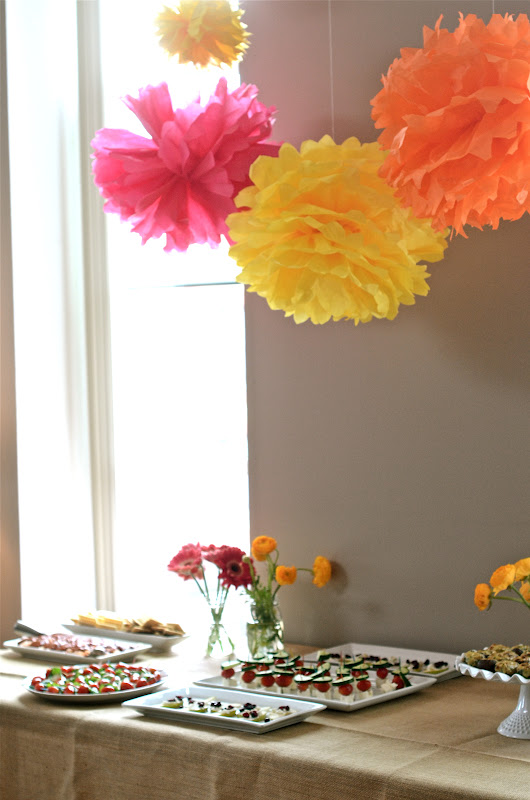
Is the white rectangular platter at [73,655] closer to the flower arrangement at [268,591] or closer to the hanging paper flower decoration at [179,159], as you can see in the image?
the flower arrangement at [268,591]

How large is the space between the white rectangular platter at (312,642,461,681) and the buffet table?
0.11ft

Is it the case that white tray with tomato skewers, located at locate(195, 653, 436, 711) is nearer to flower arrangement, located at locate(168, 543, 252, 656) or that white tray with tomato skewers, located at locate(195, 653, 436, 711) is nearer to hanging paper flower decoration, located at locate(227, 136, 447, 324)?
flower arrangement, located at locate(168, 543, 252, 656)

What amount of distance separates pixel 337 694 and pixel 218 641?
0.53m

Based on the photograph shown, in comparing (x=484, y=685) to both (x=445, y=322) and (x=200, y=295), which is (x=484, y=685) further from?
(x=200, y=295)

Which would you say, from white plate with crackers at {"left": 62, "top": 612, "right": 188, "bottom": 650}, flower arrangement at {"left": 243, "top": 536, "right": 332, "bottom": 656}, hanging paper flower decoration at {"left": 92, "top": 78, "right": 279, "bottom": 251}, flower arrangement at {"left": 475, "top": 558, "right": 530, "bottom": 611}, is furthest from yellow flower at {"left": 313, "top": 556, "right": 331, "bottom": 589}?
hanging paper flower decoration at {"left": 92, "top": 78, "right": 279, "bottom": 251}

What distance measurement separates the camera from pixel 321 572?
235 centimetres

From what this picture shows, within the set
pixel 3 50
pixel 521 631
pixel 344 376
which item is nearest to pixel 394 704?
pixel 521 631

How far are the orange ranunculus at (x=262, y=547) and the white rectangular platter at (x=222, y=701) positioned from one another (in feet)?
1.56

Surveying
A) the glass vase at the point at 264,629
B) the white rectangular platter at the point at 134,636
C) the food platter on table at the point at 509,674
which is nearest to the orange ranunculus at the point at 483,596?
the food platter on table at the point at 509,674

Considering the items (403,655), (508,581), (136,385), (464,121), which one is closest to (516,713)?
(508,581)

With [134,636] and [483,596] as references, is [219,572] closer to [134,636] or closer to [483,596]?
[134,636]

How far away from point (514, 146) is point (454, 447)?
95 cm

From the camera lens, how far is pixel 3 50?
107 inches

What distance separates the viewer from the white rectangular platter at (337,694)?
1833 millimetres
